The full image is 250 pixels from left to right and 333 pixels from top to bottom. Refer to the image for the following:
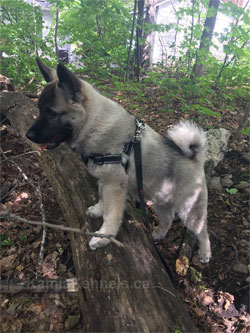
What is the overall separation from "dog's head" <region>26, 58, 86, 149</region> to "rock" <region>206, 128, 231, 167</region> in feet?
9.07

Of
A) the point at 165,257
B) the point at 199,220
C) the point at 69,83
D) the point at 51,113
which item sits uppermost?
the point at 69,83

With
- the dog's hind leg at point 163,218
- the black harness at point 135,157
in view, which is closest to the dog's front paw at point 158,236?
the dog's hind leg at point 163,218

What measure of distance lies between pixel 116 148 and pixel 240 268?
84.1 inches

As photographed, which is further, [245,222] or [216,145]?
[216,145]

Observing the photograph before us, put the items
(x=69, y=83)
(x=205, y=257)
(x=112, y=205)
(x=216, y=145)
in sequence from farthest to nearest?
(x=216, y=145), (x=205, y=257), (x=112, y=205), (x=69, y=83)

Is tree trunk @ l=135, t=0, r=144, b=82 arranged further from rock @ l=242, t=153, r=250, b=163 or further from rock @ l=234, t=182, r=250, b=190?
rock @ l=234, t=182, r=250, b=190

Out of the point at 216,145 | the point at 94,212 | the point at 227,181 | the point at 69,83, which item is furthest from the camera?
the point at 216,145

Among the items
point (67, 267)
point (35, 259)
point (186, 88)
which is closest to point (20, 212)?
point (35, 259)

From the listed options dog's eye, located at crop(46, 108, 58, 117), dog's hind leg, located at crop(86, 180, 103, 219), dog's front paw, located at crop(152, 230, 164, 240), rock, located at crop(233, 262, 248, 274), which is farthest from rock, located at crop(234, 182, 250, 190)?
dog's eye, located at crop(46, 108, 58, 117)

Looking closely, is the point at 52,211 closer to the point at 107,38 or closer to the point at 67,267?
the point at 67,267

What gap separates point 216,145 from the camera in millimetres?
4406

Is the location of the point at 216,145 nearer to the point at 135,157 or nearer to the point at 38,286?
the point at 135,157

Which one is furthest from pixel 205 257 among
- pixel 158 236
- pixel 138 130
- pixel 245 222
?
pixel 138 130

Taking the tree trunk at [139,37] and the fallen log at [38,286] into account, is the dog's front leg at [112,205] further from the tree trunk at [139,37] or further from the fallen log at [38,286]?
the tree trunk at [139,37]
